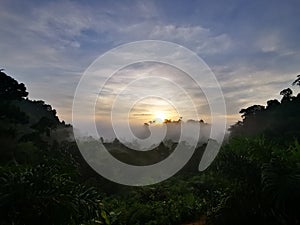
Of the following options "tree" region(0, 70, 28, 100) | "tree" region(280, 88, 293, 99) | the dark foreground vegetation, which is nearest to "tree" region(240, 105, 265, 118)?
"tree" region(280, 88, 293, 99)

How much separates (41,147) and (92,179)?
330 cm

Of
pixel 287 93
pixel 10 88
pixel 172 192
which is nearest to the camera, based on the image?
pixel 172 192

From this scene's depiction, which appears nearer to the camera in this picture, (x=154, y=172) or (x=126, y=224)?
(x=126, y=224)

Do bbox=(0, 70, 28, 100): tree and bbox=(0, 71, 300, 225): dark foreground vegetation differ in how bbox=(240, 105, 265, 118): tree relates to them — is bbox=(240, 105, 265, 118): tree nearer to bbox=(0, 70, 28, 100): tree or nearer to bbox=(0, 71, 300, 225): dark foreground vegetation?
bbox=(0, 71, 300, 225): dark foreground vegetation

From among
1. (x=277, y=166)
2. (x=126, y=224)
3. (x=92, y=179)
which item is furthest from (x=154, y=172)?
(x=277, y=166)

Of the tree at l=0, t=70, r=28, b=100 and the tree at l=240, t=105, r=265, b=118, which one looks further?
the tree at l=240, t=105, r=265, b=118

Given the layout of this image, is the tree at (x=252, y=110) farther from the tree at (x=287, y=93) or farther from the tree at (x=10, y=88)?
the tree at (x=10, y=88)

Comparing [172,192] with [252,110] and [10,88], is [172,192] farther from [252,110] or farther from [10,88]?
[252,110]

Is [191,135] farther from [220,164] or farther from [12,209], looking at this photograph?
[12,209]

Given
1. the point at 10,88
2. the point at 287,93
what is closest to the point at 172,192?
the point at 10,88

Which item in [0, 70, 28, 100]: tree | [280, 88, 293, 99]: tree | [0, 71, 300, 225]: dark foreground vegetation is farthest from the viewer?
[280, 88, 293, 99]: tree

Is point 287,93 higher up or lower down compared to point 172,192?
higher up

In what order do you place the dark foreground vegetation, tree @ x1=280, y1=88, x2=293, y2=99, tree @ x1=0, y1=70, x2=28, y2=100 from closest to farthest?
the dark foreground vegetation → tree @ x1=0, y1=70, x2=28, y2=100 → tree @ x1=280, y1=88, x2=293, y2=99

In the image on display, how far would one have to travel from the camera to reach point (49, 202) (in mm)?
4406
